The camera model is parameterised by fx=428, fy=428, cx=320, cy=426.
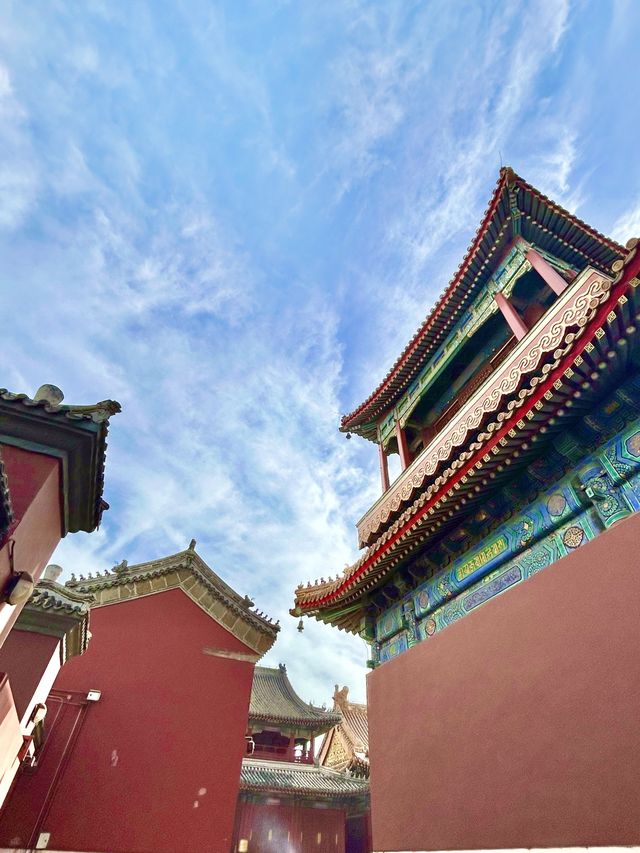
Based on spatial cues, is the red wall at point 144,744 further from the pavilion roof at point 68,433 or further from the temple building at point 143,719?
the pavilion roof at point 68,433

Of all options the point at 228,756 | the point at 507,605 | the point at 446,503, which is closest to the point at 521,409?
the point at 446,503

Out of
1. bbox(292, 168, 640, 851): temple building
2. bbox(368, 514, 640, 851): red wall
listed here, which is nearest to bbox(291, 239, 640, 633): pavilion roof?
bbox(292, 168, 640, 851): temple building

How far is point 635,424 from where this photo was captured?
3684 millimetres

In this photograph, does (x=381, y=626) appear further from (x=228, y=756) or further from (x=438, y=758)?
(x=228, y=756)

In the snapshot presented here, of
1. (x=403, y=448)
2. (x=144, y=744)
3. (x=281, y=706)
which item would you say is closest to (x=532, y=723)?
(x=403, y=448)

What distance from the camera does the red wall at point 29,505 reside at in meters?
3.80

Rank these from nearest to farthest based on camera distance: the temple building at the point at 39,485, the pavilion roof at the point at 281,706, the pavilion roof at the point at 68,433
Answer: the temple building at the point at 39,485 < the pavilion roof at the point at 68,433 < the pavilion roof at the point at 281,706

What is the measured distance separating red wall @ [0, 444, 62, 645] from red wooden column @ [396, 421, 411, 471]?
217 inches

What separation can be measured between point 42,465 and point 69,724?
313 inches

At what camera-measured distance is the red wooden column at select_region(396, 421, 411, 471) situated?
7.99 meters

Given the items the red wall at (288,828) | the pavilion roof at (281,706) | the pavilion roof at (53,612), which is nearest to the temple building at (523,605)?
the pavilion roof at (53,612)

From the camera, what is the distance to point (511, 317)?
6.54 meters

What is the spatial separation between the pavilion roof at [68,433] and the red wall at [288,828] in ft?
48.2

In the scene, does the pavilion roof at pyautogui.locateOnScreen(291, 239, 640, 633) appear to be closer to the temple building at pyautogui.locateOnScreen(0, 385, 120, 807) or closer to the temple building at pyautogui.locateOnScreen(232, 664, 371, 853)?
the temple building at pyautogui.locateOnScreen(0, 385, 120, 807)
